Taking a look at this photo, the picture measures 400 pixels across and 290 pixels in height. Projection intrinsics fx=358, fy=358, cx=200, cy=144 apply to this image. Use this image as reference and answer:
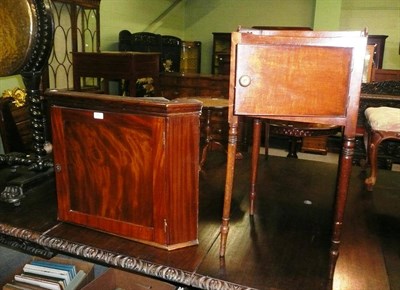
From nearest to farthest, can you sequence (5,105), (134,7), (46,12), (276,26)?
(46,12) → (5,105) → (134,7) → (276,26)

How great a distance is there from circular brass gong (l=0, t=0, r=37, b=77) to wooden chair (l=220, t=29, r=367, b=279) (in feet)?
3.52

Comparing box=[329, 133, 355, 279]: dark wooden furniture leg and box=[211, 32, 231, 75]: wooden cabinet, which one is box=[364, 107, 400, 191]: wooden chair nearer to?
box=[329, 133, 355, 279]: dark wooden furniture leg

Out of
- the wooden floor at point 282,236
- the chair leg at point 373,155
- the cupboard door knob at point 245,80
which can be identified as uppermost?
the cupboard door knob at point 245,80

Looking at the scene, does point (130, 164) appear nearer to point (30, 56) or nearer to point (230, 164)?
point (230, 164)

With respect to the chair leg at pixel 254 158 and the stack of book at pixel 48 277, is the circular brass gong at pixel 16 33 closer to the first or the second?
the stack of book at pixel 48 277

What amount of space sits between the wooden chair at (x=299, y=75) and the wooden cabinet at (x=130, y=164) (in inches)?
7.6

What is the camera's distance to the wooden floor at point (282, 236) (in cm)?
111

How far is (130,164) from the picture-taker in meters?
1.20

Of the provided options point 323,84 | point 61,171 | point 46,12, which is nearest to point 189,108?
point 323,84

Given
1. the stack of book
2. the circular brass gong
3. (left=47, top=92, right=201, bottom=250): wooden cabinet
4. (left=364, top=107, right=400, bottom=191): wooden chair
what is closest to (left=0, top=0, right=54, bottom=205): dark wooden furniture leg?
the circular brass gong

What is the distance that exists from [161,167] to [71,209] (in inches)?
17.8

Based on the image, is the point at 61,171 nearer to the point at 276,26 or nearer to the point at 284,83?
the point at 284,83

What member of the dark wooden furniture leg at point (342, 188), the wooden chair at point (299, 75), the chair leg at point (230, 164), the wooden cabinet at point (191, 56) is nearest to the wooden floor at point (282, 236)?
the dark wooden furniture leg at point (342, 188)

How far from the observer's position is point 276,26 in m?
6.51
